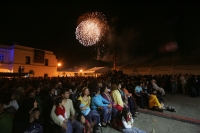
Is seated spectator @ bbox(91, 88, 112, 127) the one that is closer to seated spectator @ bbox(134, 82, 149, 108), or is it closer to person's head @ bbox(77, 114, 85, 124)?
person's head @ bbox(77, 114, 85, 124)

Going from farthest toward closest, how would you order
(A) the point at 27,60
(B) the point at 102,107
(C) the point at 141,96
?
1. (A) the point at 27,60
2. (C) the point at 141,96
3. (B) the point at 102,107

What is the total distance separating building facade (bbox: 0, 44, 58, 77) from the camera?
992 inches

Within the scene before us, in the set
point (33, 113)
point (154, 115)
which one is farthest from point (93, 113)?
point (154, 115)


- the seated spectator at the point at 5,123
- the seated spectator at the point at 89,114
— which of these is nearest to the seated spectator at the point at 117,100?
the seated spectator at the point at 89,114

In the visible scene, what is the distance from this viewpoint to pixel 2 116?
262 cm

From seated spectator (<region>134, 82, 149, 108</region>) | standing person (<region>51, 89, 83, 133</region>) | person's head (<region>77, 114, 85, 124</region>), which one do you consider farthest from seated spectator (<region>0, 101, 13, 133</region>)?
seated spectator (<region>134, 82, 149, 108</region>)

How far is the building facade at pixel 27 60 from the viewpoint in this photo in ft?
82.7

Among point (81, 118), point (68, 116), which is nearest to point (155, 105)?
point (81, 118)

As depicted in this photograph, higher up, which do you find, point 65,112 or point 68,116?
point 65,112

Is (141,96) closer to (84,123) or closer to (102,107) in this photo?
(102,107)

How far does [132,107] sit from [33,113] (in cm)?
466

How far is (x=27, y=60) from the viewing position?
91.1 ft

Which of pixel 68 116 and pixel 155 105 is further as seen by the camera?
pixel 155 105

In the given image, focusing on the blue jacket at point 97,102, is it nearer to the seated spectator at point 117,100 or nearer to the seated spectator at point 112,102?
the seated spectator at point 112,102
